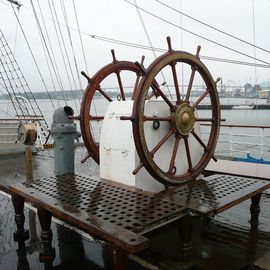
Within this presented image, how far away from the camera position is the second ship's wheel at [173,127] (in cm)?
327

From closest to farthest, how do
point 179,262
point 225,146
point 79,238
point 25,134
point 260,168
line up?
point 179,262
point 79,238
point 25,134
point 260,168
point 225,146

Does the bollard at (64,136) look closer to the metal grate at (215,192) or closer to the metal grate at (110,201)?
the metal grate at (110,201)

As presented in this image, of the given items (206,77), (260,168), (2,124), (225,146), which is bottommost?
(225,146)

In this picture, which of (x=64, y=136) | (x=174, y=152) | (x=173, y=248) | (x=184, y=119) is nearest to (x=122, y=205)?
(x=173, y=248)

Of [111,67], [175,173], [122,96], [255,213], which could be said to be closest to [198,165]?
[175,173]

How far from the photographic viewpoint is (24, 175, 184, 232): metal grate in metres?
2.51

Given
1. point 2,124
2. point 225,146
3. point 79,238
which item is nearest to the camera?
point 79,238

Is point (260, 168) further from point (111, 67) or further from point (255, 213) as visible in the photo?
point (111, 67)

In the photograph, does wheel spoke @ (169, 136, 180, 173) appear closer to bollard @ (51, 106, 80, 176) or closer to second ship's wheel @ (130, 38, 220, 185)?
second ship's wheel @ (130, 38, 220, 185)

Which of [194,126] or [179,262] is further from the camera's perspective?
[194,126]

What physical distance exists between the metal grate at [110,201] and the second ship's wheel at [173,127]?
16.1 inches

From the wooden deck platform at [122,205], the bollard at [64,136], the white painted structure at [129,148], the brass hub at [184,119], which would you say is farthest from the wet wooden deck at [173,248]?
the bollard at [64,136]

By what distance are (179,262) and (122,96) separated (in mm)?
2542

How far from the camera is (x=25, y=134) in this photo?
14.6ft
